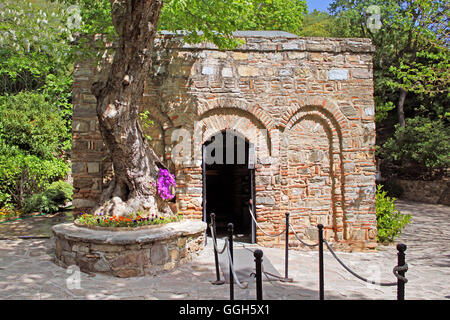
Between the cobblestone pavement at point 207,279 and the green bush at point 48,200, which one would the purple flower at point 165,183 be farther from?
the green bush at point 48,200

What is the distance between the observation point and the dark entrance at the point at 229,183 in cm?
948

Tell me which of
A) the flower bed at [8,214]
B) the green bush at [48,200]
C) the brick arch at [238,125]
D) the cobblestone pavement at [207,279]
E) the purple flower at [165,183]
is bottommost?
the cobblestone pavement at [207,279]

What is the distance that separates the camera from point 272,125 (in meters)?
7.34

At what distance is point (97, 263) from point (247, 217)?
522 centimetres

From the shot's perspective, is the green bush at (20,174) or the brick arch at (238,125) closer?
the brick arch at (238,125)

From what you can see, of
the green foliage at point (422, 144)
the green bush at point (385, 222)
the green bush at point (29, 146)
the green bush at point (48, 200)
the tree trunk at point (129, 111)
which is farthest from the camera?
the green foliage at point (422, 144)

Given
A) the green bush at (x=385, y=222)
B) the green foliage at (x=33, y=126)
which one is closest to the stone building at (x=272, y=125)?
the green bush at (x=385, y=222)

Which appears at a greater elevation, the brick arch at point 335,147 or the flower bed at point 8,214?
the brick arch at point 335,147

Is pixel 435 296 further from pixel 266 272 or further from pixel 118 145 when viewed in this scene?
pixel 118 145

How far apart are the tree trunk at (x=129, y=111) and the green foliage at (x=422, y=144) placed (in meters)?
12.7

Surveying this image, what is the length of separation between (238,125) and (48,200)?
23.4 ft

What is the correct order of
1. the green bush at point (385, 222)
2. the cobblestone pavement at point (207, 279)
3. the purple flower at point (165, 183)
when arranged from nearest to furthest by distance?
the cobblestone pavement at point (207, 279)
the purple flower at point (165, 183)
the green bush at point (385, 222)
